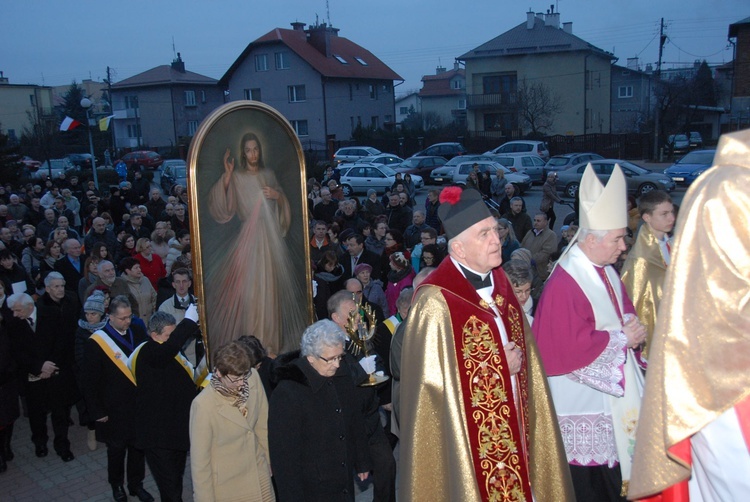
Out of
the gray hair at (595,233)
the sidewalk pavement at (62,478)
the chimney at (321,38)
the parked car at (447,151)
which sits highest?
the chimney at (321,38)

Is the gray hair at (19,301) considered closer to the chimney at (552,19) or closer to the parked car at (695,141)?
the parked car at (695,141)

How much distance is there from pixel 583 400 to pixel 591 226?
1.08m

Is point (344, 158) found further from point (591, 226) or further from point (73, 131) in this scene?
point (591, 226)

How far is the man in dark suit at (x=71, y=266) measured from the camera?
1006 cm

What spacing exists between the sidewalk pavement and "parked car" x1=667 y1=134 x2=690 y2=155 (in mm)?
40652

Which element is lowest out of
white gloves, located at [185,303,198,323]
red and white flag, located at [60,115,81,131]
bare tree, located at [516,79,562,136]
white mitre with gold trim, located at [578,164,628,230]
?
white gloves, located at [185,303,198,323]

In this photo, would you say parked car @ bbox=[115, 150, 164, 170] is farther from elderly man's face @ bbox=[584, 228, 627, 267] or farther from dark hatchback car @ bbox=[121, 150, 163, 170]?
elderly man's face @ bbox=[584, 228, 627, 267]

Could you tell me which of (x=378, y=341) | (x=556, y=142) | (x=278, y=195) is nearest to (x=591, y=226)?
(x=378, y=341)

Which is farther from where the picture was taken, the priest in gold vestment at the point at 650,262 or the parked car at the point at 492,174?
the parked car at the point at 492,174

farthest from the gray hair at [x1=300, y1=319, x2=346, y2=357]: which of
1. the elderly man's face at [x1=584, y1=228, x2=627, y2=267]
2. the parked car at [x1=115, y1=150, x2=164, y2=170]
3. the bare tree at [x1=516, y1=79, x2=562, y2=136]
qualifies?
the parked car at [x1=115, y1=150, x2=164, y2=170]

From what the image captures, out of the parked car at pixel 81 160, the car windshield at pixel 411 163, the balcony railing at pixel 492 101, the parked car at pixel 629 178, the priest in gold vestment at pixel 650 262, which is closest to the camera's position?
the priest in gold vestment at pixel 650 262

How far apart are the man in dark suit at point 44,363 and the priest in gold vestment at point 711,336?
6.79 metres

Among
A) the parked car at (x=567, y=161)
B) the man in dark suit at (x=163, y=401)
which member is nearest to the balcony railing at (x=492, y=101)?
the parked car at (x=567, y=161)

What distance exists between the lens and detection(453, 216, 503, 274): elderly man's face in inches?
156
